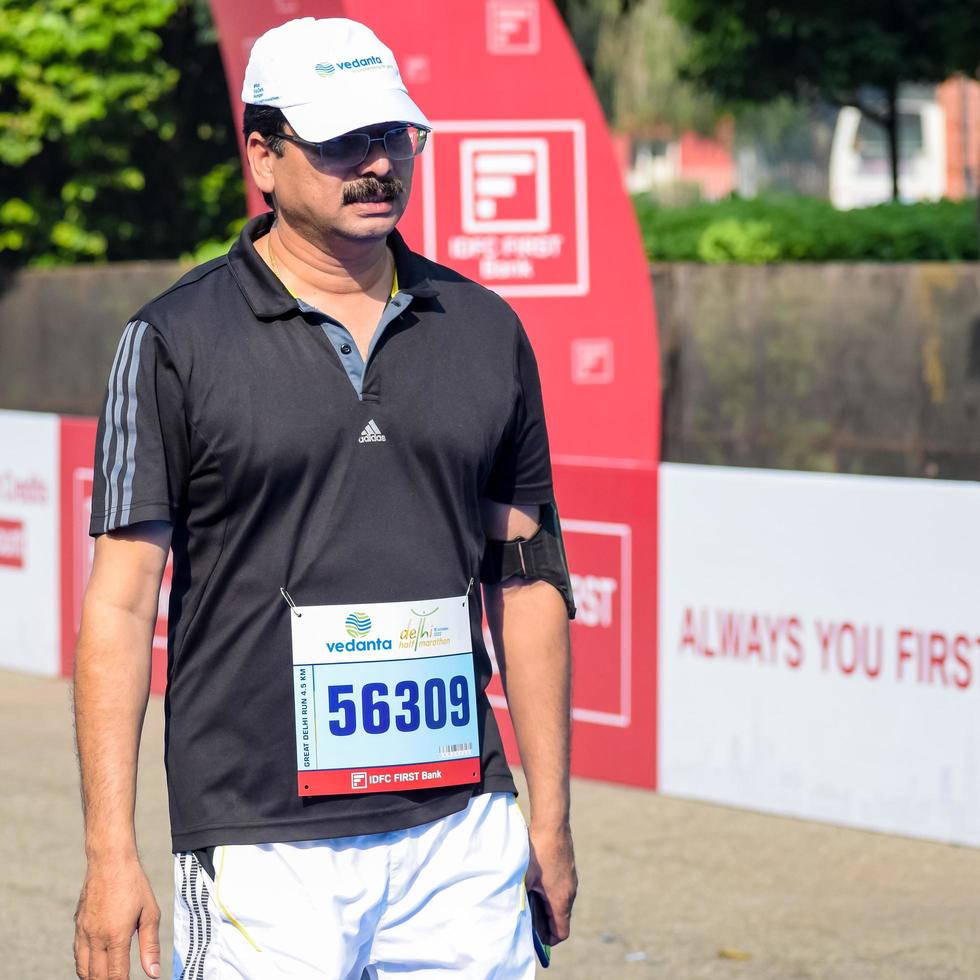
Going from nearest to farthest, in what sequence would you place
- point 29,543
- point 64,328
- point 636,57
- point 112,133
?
1. point 29,543
2. point 64,328
3. point 112,133
4. point 636,57

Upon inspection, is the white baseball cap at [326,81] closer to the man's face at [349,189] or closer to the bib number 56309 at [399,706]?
the man's face at [349,189]

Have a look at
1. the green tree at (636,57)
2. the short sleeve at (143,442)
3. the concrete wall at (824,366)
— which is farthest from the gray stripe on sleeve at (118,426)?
the green tree at (636,57)

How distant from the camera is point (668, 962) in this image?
5371 mm

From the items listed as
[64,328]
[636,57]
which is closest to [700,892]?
[64,328]

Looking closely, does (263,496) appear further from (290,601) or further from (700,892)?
(700,892)

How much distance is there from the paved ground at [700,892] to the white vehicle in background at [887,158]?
2114 inches

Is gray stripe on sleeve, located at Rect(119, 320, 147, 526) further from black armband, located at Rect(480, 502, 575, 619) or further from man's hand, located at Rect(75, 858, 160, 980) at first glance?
A: black armband, located at Rect(480, 502, 575, 619)

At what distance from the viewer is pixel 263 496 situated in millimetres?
2742

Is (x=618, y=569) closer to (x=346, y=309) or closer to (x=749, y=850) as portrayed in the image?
(x=749, y=850)

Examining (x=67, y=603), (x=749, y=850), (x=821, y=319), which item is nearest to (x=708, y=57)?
(x=821, y=319)

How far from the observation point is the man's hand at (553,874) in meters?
3.06

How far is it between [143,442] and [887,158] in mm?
58682

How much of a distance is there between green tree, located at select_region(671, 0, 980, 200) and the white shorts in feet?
71.9

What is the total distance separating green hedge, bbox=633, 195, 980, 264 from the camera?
51.9 ft
